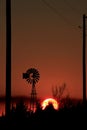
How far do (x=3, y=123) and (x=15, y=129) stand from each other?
51 centimetres

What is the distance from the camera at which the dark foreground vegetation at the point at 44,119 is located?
20.4 m

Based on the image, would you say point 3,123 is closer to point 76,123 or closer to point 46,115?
point 46,115

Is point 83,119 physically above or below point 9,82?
below

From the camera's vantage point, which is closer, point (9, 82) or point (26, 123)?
point (26, 123)

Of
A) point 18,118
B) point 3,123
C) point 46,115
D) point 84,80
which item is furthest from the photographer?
point 84,80

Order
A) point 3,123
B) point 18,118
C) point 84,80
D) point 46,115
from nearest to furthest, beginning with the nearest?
point 3,123 → point 18,118 → point 46,115 → point 84,80

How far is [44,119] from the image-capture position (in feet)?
74.1

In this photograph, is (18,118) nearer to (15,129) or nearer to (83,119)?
(15,129)

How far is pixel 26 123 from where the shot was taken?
821 inches

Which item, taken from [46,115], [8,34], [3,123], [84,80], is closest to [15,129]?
[3,123]

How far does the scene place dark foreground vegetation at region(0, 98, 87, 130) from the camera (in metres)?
20.4

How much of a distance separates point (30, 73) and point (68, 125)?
19.0 metres

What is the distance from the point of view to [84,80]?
42.1m

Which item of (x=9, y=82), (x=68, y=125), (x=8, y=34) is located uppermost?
(x=8, y=34)
